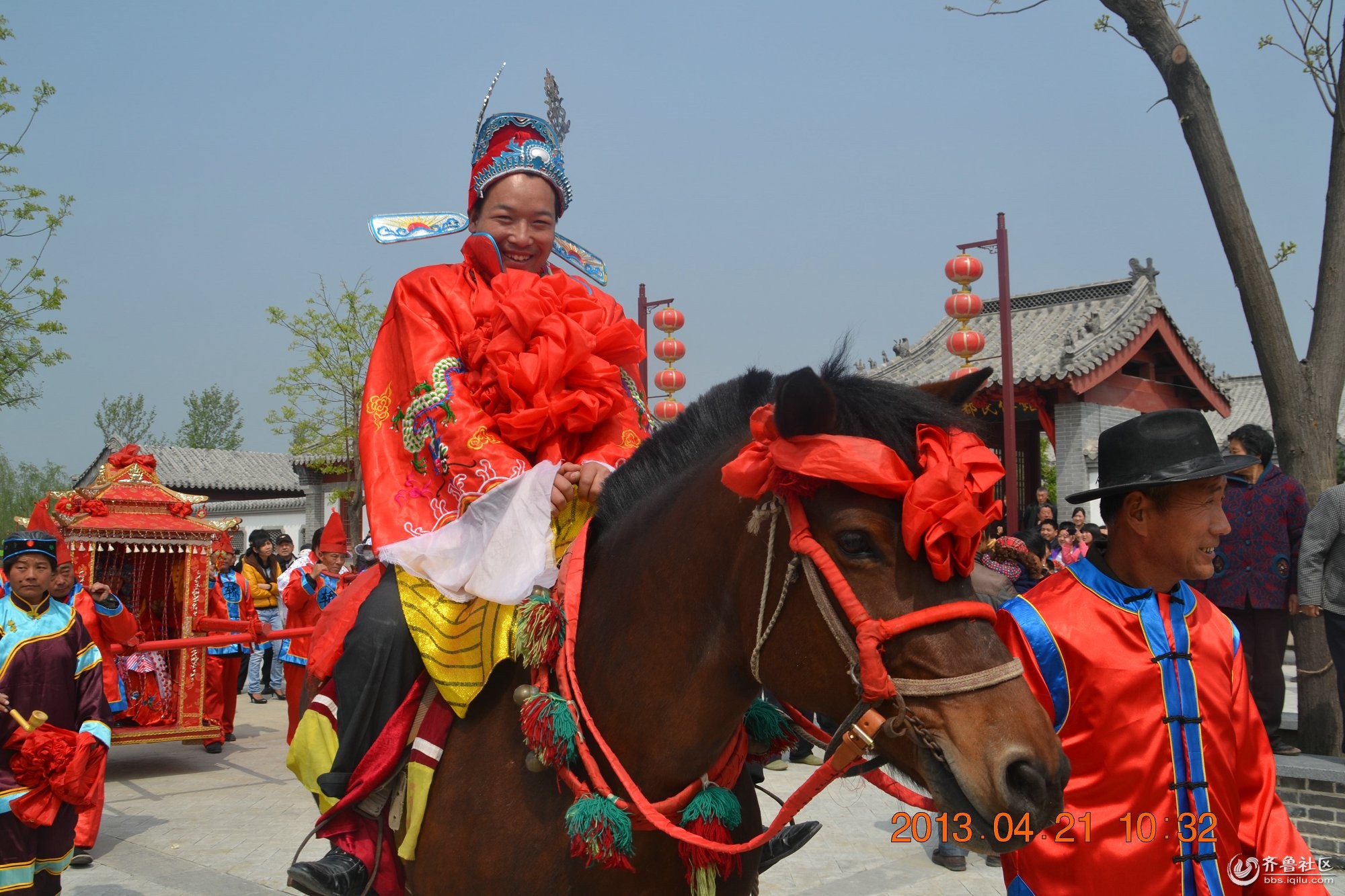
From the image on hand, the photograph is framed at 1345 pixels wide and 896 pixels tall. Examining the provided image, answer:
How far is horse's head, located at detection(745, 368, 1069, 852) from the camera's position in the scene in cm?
166

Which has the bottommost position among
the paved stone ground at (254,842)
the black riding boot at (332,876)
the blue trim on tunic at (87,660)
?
the paved stone ground at (254,842)

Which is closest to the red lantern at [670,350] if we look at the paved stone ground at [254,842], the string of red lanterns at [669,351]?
the string of red lanterns at [669,351]

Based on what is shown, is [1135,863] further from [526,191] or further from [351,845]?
[526,191]

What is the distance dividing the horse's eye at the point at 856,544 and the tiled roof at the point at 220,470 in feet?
125

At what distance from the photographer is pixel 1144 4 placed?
6348 mm

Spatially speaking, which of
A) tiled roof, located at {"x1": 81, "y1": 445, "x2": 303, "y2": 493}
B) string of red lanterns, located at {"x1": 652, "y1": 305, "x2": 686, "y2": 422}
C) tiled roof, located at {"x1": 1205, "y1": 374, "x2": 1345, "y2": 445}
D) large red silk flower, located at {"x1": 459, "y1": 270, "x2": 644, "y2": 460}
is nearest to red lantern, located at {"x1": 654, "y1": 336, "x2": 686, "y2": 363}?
string of red lanterns, located at {"x1": 652, "y1": 305, "x2": 686, "y2": 422}

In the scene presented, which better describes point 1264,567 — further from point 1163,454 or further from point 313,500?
point 313,500

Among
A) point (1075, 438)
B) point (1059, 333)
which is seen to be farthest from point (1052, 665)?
point (1059, 333)

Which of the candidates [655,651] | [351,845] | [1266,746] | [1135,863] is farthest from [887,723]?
[351,845]

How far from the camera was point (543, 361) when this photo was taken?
112 inches

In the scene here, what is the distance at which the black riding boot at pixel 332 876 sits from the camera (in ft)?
8.46

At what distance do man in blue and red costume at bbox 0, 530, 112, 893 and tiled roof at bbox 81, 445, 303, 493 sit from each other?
33.4 meters

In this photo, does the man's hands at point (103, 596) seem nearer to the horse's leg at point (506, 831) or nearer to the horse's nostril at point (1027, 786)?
the horse's leg at point (506, 831)

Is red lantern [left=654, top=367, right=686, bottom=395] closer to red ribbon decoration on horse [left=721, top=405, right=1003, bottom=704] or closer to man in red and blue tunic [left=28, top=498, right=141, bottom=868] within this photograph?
man in red and blue tunic [left=28, top=498, right=141, bottom=868]
